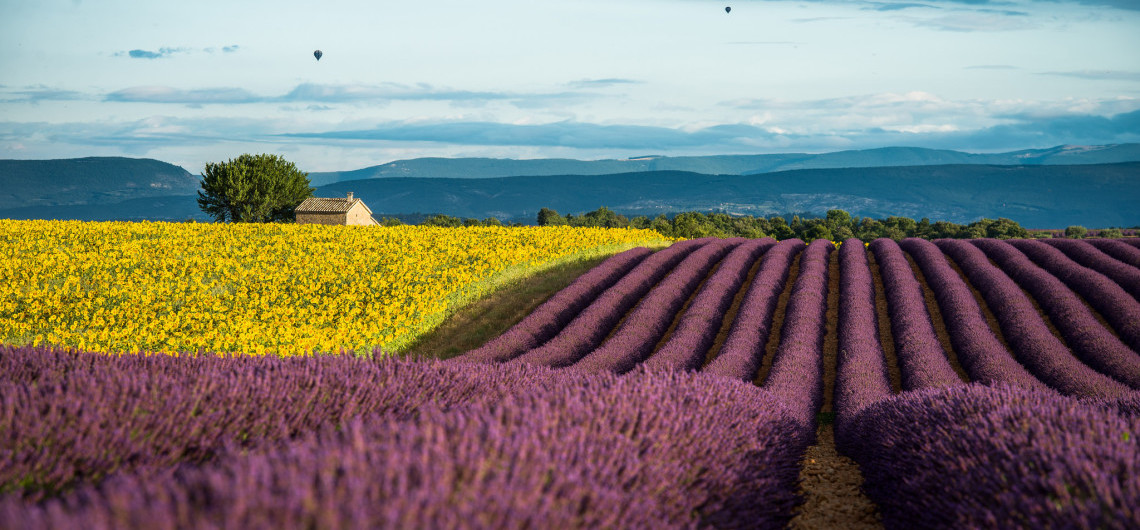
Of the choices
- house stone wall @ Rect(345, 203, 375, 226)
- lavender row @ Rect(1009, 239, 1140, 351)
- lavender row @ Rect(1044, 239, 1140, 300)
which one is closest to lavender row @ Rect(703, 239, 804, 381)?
lavender row @ Rect(1009, 239, 1140, 351)

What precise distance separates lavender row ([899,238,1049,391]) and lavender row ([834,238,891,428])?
4.57 ft

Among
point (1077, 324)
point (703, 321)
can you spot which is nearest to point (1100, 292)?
point (1077, 324)

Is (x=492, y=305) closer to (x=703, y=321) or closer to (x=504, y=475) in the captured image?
(x=703, y=321)

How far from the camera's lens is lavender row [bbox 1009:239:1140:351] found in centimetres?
1606

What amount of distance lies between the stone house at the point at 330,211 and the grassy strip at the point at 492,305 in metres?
41.8

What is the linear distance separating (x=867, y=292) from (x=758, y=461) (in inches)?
633

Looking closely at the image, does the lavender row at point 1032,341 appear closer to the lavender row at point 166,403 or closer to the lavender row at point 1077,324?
the lavender row at point 1077,324

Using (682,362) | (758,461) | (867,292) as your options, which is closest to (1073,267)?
(867,292)

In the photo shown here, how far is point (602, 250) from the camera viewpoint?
28.6 m

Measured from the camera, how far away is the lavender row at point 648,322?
13.0 meters

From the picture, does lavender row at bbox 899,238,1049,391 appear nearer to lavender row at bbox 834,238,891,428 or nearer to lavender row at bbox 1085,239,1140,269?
lavender row at bbox 834,238,891,428

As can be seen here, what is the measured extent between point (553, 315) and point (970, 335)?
26.8ft

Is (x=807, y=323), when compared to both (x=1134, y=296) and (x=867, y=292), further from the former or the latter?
(x=1134, y=296)

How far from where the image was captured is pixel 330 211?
64750 millimetres
